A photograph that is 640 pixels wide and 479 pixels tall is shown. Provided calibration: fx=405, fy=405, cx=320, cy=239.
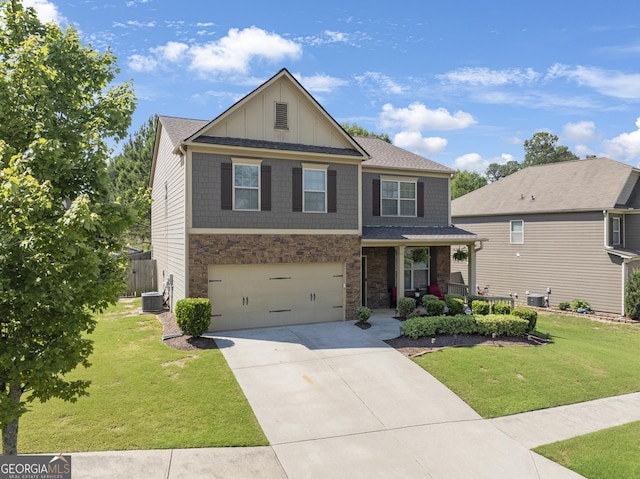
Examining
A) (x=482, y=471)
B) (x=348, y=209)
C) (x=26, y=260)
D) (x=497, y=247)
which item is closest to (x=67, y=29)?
(x=26, y=260)

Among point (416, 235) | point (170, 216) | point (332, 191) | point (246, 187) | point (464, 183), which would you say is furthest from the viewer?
point (464, 183)

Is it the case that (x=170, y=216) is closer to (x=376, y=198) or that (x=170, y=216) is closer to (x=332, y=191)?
(x=332, y=191)

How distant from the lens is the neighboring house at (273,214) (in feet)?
42.8

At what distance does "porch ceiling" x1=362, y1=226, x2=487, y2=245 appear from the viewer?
15609mm

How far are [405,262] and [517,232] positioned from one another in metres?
9.82

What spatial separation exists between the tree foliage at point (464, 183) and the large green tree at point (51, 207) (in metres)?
60.7

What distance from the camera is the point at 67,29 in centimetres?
563

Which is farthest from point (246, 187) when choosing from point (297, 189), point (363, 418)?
point (363, 418)

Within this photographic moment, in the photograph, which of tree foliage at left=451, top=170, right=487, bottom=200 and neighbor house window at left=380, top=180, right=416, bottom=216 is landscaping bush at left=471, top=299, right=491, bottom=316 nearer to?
neighbor house window at left=380, top=180, right=416, bottom=216

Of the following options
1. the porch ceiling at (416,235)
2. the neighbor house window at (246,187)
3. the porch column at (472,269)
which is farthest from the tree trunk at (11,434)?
the porch column at (472,269)

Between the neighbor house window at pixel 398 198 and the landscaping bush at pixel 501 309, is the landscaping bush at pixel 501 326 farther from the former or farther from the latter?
the neighbor house window at pixel 398 198

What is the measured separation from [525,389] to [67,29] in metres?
11.1

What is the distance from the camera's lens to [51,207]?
417cm

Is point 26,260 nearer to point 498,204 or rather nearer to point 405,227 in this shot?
point 405,227
